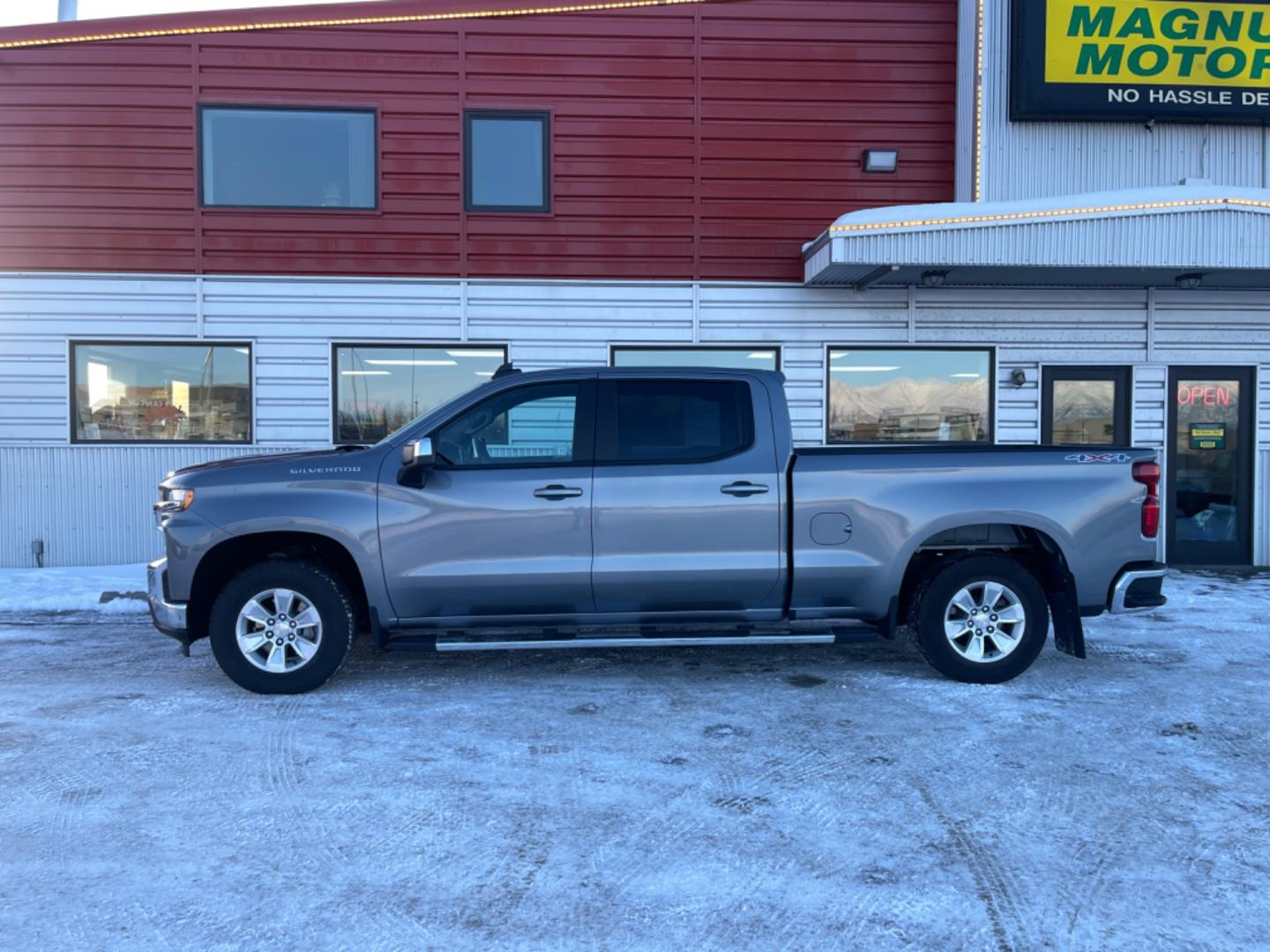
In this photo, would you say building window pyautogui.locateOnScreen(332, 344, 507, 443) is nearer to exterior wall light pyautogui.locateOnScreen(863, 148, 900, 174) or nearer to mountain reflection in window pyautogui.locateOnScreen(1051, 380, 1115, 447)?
exterior wall light pyautogui.locateOnScreen(863, 148, 900, 174)

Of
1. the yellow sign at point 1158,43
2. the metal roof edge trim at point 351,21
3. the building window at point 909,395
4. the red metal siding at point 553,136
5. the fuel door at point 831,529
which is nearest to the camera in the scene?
the fuel door at point 831,529

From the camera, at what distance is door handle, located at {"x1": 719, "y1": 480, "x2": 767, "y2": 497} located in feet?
18.8

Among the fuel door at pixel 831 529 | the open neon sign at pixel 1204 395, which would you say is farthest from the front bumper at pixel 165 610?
the open neon sign at pixel 1204 395

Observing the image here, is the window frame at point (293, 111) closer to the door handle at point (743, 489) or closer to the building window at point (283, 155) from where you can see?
the building window at point (283, 155)

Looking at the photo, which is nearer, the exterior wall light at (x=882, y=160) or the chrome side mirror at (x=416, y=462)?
the chrome side mirror at (x=416, y=462)

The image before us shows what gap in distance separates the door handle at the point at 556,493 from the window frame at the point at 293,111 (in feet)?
19.2

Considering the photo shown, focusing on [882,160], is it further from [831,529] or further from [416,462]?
[416,462]

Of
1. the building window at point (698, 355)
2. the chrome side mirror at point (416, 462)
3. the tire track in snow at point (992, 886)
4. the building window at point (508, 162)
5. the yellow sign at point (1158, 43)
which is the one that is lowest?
the tire track in snow at point (992, 886)

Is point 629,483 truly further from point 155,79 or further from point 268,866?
point 155,79

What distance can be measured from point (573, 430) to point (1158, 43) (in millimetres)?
8083

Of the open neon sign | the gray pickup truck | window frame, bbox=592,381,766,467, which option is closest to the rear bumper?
the gray pickup truck

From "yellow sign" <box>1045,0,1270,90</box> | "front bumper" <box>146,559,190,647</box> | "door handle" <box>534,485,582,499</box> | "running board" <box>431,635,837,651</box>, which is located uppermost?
"yellow sign" <box>1045,0,1270,90</box>

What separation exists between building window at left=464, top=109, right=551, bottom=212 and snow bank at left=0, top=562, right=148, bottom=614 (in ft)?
16.5

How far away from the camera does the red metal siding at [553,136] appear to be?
10.2 m
